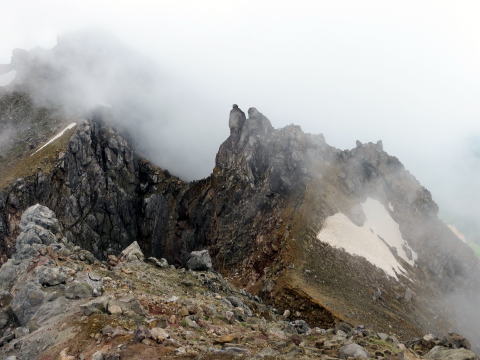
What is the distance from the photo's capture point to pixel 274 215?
93750 millimetres

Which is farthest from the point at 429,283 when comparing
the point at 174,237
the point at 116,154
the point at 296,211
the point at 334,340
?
the point at 116,154

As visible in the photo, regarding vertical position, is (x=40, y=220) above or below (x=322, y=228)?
below

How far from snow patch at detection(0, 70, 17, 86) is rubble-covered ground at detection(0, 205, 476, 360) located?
14616 cm

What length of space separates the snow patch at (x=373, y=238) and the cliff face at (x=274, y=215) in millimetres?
317

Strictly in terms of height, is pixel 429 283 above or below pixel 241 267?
above

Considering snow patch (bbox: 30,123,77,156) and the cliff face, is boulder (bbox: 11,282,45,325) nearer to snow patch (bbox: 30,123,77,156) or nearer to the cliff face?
the cliff face

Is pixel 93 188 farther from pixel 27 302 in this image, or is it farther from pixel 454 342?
pixel 454 342

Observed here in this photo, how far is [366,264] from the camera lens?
83750 mm

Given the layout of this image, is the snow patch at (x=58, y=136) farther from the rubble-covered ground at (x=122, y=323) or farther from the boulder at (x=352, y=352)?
the boulder at (x=352, y=352)

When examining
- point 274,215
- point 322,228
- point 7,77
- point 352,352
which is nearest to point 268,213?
point 274,215

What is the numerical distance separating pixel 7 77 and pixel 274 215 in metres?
141

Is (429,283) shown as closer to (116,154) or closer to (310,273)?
(310,273)

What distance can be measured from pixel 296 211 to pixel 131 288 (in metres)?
54.1

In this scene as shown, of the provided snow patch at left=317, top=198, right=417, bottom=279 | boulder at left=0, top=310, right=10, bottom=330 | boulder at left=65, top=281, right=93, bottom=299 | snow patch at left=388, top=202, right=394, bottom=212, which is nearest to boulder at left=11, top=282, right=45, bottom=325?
boulder at left=0, top=310, right=10, bottom=330
